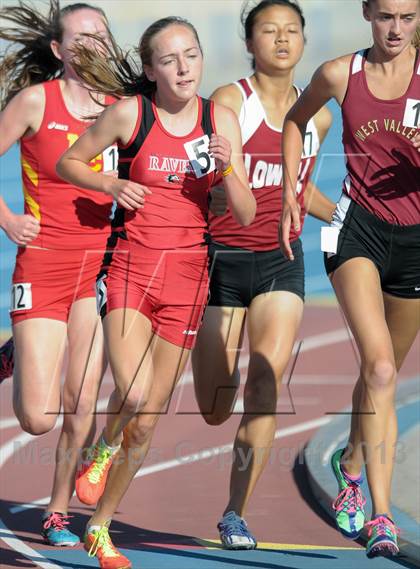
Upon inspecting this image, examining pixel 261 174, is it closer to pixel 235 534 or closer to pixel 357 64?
pixel 357 64

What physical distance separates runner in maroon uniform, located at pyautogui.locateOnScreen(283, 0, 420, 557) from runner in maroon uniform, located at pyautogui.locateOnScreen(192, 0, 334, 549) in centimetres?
74

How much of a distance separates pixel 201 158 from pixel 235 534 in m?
2.23

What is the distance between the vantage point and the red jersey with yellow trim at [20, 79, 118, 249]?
27.9 ft

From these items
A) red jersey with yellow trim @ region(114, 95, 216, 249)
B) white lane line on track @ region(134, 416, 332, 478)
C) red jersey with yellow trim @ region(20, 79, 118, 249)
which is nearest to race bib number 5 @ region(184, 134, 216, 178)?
red jersey with yellow trim @ region(114, 95, 216, 249)

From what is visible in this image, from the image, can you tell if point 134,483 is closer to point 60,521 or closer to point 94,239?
point 60,521

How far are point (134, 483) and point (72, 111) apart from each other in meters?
3.17

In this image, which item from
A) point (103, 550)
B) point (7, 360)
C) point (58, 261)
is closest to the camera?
point (103, 550)

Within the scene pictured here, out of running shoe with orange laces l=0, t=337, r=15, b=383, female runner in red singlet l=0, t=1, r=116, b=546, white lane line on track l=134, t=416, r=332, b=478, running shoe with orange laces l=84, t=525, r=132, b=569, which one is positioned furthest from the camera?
white lane line on track l=134, t=416, r=332, b=478

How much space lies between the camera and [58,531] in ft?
28.9

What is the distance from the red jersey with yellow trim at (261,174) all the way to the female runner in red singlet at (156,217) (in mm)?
608

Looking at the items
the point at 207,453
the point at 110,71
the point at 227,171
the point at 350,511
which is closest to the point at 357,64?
the point at 227,171

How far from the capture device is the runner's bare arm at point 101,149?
7344mm

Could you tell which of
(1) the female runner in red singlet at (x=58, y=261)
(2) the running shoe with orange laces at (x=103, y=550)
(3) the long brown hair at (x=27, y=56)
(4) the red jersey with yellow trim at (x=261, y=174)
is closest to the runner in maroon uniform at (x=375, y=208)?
(4) the red jersey with yellow trim at (x=261, y=174)

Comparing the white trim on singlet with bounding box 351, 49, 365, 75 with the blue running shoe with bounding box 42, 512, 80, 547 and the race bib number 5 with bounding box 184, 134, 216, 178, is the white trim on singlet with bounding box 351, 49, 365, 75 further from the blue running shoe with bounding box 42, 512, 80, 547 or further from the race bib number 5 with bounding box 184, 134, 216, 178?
the blue running shoe with bounding box 42, 512, 80, 547
